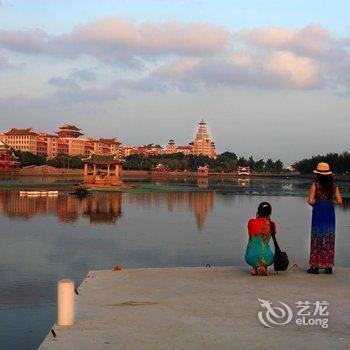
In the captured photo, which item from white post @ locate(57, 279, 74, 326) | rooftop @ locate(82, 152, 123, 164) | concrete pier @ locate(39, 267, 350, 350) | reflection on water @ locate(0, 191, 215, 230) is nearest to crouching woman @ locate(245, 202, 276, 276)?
concrete pier @ locate(39, 267, 350, 350)

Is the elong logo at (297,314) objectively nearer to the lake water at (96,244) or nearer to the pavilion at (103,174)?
the lake water at (96,244)

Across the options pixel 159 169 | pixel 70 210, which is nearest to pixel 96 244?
pixel 70 210

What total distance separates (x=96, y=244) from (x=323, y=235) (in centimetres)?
930

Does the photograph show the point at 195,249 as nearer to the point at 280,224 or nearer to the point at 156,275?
the point at 156,275

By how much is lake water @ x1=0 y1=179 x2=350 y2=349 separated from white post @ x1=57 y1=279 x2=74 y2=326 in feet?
6.22

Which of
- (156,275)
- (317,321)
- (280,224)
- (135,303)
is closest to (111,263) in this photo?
(156,275)

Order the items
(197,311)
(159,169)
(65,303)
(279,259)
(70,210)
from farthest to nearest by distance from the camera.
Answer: (159,169) → (70,210) → (279,259) → (197,311) → (65,303)

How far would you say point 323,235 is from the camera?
26.7ft

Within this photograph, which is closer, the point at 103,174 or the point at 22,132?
the point at 103,174

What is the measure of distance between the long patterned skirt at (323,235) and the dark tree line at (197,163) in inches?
4924

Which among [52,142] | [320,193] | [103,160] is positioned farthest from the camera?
[52,142]

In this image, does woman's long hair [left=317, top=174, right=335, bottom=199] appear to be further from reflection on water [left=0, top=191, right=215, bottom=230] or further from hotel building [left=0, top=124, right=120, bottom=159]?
hotel building [left=0, top=124, right=120, bottom=159]

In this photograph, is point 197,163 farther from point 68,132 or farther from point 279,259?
point 279,259

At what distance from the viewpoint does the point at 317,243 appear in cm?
814
